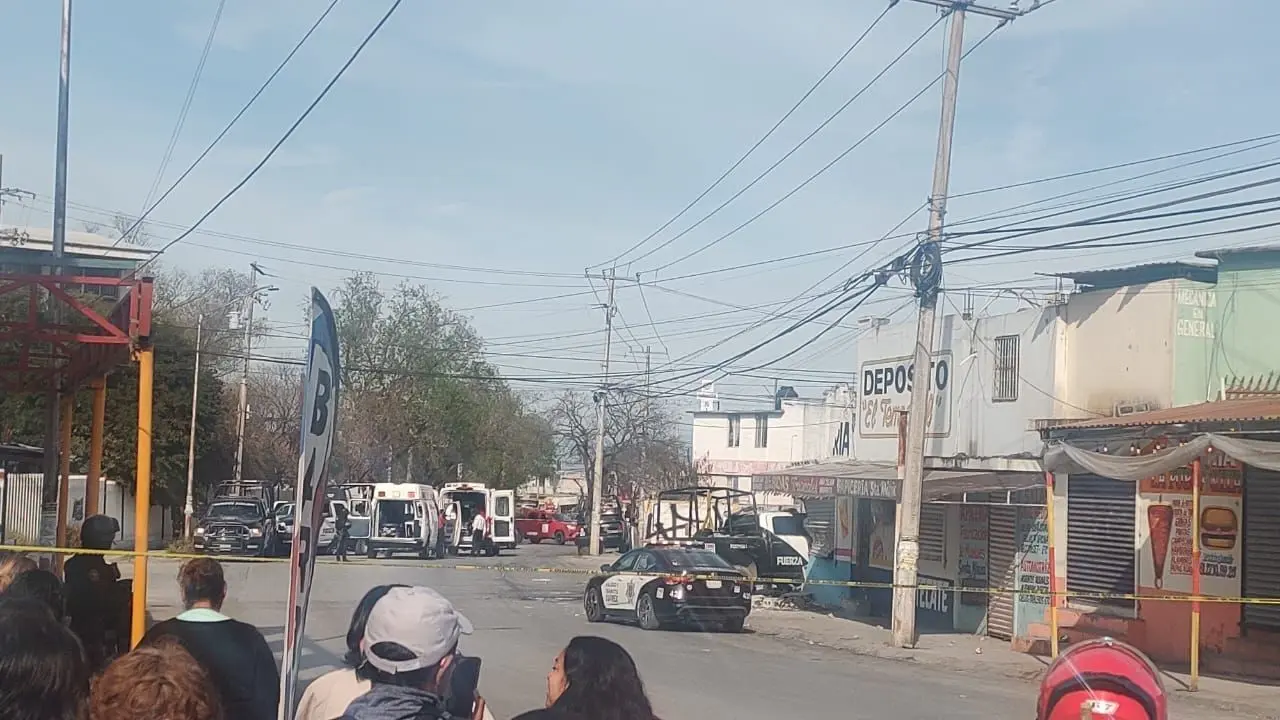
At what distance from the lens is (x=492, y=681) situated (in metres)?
14.6

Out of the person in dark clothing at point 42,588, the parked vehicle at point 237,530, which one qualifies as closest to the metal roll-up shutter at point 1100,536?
the person in dark clothing at point 42,588

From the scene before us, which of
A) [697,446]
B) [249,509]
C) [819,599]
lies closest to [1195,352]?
[819,599]

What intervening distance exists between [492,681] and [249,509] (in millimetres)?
29826

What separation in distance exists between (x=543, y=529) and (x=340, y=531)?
23.8 m

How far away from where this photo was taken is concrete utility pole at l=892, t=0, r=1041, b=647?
67.4 feet

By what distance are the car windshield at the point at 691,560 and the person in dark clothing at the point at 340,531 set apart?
55.0ft

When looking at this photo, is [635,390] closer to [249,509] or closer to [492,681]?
[249,509]

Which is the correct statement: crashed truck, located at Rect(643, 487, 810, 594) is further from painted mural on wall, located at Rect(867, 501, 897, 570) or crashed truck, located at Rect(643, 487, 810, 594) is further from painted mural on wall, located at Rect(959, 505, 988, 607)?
painted mural on wall, located at Rect(959, 505, 988, 607)

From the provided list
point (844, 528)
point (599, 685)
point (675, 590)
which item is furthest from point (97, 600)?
point (844, 528)

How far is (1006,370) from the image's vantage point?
23359 mm

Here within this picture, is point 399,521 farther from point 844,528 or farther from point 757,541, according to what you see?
point 844,528

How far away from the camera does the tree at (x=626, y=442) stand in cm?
6556

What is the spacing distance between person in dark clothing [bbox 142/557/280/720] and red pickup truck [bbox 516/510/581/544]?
2196 inches

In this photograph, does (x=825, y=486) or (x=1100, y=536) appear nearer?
(x=1100, y=536)
